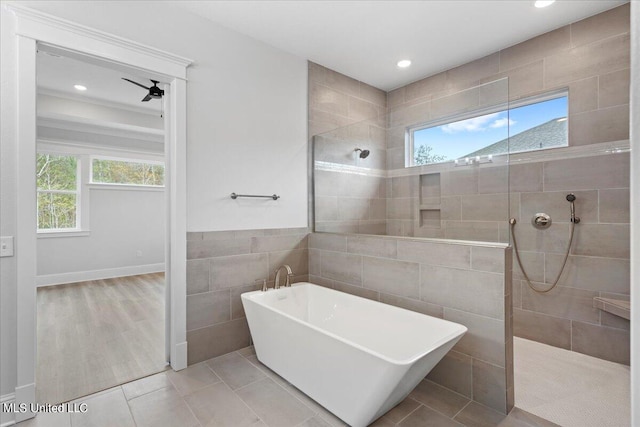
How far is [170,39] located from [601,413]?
3.87m

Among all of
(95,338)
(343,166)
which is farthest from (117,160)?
(343,166)

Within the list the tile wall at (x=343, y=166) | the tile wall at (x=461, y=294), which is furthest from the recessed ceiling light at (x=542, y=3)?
the tile wall at (x=461, y=294)

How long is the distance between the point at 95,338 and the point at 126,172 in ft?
12.2

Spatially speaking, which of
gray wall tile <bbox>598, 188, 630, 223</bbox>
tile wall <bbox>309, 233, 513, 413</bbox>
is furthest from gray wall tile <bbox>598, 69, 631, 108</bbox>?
tile wall <bbox>309, 233, 513, 413</bbox>

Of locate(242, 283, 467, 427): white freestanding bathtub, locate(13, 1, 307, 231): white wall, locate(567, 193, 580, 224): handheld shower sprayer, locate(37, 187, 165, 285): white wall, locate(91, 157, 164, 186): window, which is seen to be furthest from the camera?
locate(91, 157, 164, 186): window

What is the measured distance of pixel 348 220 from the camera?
331cm

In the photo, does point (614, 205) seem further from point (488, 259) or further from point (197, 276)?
point (197, 276)

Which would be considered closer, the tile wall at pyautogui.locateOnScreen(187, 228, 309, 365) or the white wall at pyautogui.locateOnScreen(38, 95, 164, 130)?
the tile wall at pyautogui.locateOnScreen(187, 228, 309, 365)

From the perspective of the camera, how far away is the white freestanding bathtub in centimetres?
171

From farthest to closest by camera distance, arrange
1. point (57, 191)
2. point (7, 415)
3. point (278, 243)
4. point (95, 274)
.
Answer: point (95, 274) → point (57, 191) → point (278, 243) → point (7, 415)

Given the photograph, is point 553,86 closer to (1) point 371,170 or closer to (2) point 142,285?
(1) point 371,170

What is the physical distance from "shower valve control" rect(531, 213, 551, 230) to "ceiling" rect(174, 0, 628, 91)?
5.31 feet

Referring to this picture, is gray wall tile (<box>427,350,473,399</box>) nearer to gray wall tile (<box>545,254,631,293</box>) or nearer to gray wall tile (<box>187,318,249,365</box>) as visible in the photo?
gray wall tile (<box>545,254,631,293</box>)

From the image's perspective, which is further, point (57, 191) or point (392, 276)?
point (57, 191)
